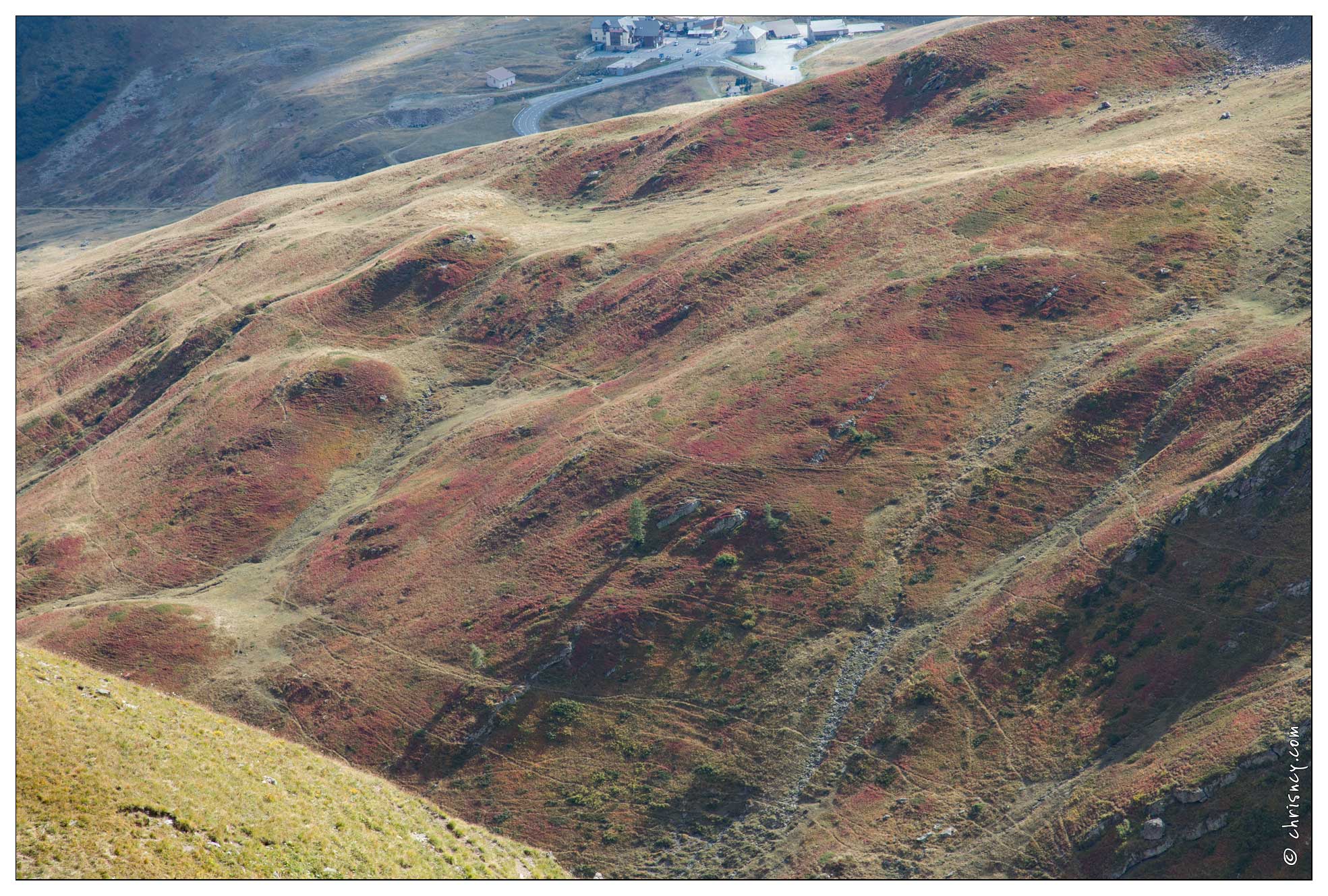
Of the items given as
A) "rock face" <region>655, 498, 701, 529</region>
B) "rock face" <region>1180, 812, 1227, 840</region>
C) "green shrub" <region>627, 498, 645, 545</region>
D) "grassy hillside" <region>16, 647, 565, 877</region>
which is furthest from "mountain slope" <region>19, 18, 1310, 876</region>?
"grassy hillside" <region>16, 647, 565, 877</region>

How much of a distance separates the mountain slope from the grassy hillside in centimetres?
1117

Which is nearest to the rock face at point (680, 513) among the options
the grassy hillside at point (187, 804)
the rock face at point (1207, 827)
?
the grassy hillside at point (187, 804)

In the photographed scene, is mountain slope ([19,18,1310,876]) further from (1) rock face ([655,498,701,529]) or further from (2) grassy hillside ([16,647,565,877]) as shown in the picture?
(2) grassy hillside ([16,647,565,877])

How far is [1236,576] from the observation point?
52.0m

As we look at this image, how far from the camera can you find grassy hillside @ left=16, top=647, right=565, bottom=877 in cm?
3228

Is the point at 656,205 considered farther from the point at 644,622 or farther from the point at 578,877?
the point at 578,877

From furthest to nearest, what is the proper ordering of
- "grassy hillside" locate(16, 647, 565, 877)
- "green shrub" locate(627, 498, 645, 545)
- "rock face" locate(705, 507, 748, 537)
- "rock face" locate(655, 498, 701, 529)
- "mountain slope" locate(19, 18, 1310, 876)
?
"rock face" locate(655, 498, 701, 529) → "green shrub" locate(627, 498, 645, 545) → "rock face" locate(705, 507, 748, 537) → "mountain slope" locate(19, 18, 1310, 876) → "grassy hillside" locate(16, 647, 565, 877)

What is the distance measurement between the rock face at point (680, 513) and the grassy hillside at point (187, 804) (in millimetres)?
25904

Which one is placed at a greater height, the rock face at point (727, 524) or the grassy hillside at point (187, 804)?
the grassy hillside at point (187, 804)

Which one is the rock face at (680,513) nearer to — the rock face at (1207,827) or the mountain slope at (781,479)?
the mountain slope at (781,479)

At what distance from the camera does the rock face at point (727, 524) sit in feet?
219

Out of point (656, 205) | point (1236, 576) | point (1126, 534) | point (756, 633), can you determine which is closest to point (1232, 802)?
point (1236, 576)

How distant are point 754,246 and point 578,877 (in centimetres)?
6501

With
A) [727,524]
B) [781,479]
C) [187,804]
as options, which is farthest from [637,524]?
[187,804]
